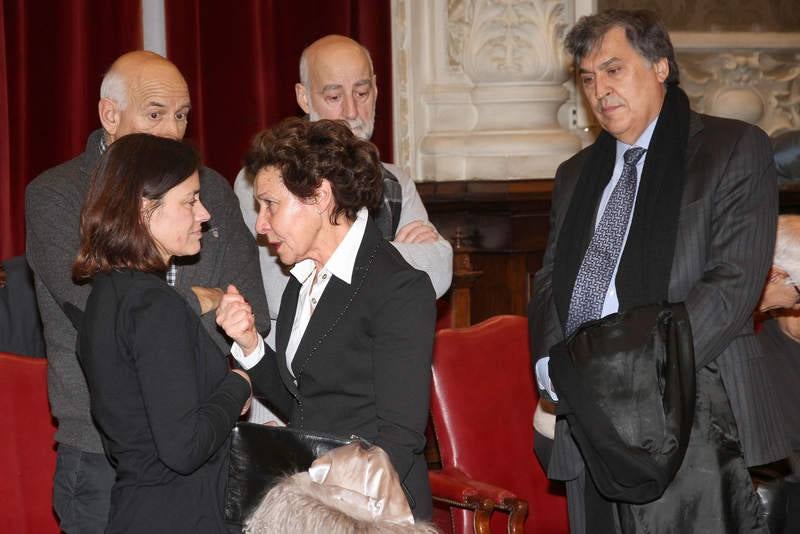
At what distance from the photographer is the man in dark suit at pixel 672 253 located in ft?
8.99

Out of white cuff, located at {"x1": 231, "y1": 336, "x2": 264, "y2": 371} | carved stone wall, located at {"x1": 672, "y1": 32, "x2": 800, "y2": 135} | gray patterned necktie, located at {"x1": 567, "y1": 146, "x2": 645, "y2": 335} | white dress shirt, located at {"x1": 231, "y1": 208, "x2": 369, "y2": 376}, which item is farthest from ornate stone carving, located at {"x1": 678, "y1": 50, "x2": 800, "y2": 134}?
white cuff, located at {"x1": 231, "y1": 336, "x2": 264, "y2": 371}

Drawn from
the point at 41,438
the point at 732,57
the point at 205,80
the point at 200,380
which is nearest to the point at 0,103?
the point at 205,80

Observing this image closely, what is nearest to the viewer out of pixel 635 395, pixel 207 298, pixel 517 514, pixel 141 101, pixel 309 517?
pixel 309 517

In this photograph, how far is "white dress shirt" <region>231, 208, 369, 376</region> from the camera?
254 cm

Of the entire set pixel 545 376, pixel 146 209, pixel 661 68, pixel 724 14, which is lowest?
pixel 545 376

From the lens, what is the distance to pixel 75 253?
286 cm

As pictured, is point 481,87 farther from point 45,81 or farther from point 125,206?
point 125,206

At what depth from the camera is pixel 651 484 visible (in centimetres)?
268

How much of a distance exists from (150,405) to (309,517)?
57 centimetres

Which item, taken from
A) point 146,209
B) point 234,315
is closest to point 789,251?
point 234,315

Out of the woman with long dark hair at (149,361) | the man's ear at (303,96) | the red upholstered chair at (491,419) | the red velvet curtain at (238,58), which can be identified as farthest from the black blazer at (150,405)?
the red velvet curtain at (238,58)

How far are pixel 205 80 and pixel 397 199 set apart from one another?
1.75 meters

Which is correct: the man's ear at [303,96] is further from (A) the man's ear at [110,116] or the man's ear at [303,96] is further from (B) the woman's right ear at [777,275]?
(B) the woman's right ear at [777,275]

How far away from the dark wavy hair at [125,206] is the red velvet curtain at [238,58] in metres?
2.38
